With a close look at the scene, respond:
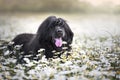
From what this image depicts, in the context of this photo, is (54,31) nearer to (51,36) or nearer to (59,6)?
(51,36)

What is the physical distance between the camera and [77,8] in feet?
20.0

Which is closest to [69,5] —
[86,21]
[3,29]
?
[86,21]

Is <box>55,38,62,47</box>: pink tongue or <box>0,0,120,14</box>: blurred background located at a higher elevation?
<box>0,0,120,14</box>: blurred background

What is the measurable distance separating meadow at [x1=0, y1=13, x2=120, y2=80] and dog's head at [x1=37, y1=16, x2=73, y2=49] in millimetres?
185

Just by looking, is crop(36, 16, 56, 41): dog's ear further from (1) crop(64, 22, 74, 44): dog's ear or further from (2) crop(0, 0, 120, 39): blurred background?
(2) crop(0, 0, 120, 39): blurred background

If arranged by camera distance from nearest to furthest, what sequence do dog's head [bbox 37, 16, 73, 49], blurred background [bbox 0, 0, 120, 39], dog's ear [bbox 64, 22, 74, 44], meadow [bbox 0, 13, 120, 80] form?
meadow [bbox 0, 13, 120, 80] → dog's head [bbox 37, 16, 73, 49] → dog's ear [bbox 64, 22, 74, 44] → blurred background [bbox 0, 0, 120, 39]

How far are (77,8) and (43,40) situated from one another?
983 millimetres

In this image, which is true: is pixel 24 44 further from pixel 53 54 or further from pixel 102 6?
pixel 102 6

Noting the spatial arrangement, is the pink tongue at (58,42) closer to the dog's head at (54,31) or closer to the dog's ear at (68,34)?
the dog's head at (54,31)

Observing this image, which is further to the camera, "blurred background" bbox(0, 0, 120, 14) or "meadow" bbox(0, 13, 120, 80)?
"blurred background" bbox(0, 0, 120, 14)

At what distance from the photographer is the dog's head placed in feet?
17.4

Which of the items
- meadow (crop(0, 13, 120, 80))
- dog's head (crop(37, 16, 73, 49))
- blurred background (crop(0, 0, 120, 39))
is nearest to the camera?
meadow (crop(0, 13, 120, 80))

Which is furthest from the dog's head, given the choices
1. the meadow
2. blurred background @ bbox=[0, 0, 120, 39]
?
blurred background @ bbox=[0, 0, 120, 39]

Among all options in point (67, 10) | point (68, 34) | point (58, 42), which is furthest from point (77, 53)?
point (67, 10)
